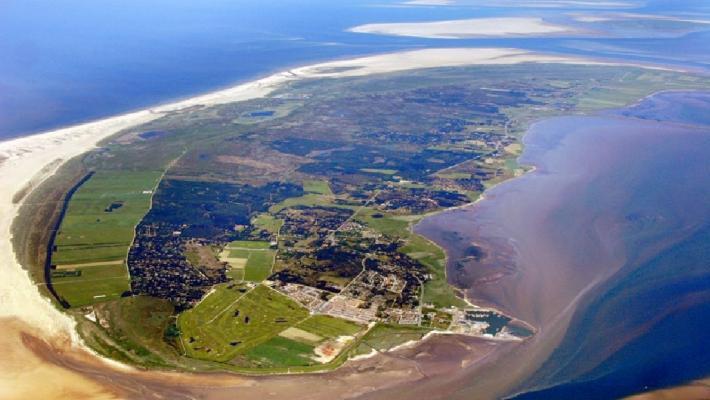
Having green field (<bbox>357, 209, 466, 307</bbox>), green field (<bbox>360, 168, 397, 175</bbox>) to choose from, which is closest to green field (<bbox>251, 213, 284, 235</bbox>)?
green field (<bbox>357, 209, 466, 307</bbox>)

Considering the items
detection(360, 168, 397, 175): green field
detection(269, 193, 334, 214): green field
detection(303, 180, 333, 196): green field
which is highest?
detection(360, 168, 397, 175): green field

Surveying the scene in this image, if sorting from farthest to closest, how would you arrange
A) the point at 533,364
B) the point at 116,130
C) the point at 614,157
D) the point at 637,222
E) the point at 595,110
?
the point at 595,110 < the point at 116,130 < the point at 614,157 < the point at 637,222 < the point at 533,364

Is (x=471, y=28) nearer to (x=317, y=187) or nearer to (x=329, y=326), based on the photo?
(x=317, y=187)

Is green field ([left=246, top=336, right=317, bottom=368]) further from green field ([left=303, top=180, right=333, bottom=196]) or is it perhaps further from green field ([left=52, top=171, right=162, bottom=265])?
green field ([left=303, top=180, right=333, bottom=196])

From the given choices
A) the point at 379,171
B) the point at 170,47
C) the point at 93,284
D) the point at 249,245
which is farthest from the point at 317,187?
the point at 170,47

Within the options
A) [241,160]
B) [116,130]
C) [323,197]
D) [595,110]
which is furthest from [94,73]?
[595,110]

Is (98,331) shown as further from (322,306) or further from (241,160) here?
(241,160)
